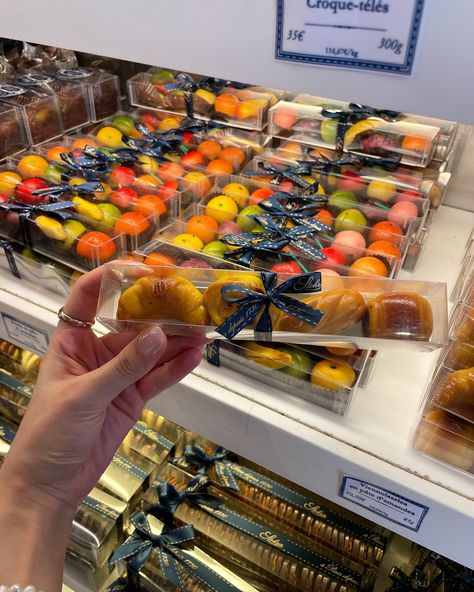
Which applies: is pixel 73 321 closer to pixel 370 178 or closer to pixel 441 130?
pixel 370 178

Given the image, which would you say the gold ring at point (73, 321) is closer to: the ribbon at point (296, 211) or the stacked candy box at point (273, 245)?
the stacked candy box at point (273, 245)

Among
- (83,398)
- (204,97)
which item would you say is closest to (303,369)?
(83,398)

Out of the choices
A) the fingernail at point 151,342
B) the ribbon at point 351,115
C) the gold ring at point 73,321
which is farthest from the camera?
the ribbon at point 351,115

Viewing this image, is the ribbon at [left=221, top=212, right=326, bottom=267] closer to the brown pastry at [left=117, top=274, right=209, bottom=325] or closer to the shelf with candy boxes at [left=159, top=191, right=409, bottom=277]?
the shelf with candy boxes at [left=159, top=191, right=409, bottom=277]

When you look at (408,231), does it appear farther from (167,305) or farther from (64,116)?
(64,116)

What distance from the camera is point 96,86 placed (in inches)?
58.7

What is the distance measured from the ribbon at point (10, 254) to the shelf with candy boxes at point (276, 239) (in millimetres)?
329

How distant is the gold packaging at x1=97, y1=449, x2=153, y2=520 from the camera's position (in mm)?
1197

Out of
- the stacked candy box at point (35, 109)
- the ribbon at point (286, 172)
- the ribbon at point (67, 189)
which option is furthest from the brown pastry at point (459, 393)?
the stacked candy box at point (35, 109)

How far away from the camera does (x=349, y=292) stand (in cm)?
71

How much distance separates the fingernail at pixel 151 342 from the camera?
23.9 inches

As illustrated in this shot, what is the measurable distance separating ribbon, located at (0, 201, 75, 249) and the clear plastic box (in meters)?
0.55

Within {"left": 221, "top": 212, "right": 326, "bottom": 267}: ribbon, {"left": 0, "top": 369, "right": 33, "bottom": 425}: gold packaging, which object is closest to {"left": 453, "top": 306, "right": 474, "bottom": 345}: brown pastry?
{"left": 221, "top": 212, "right": 326, "bottom": 267}: ribbon

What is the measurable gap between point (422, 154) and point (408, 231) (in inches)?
10.6
